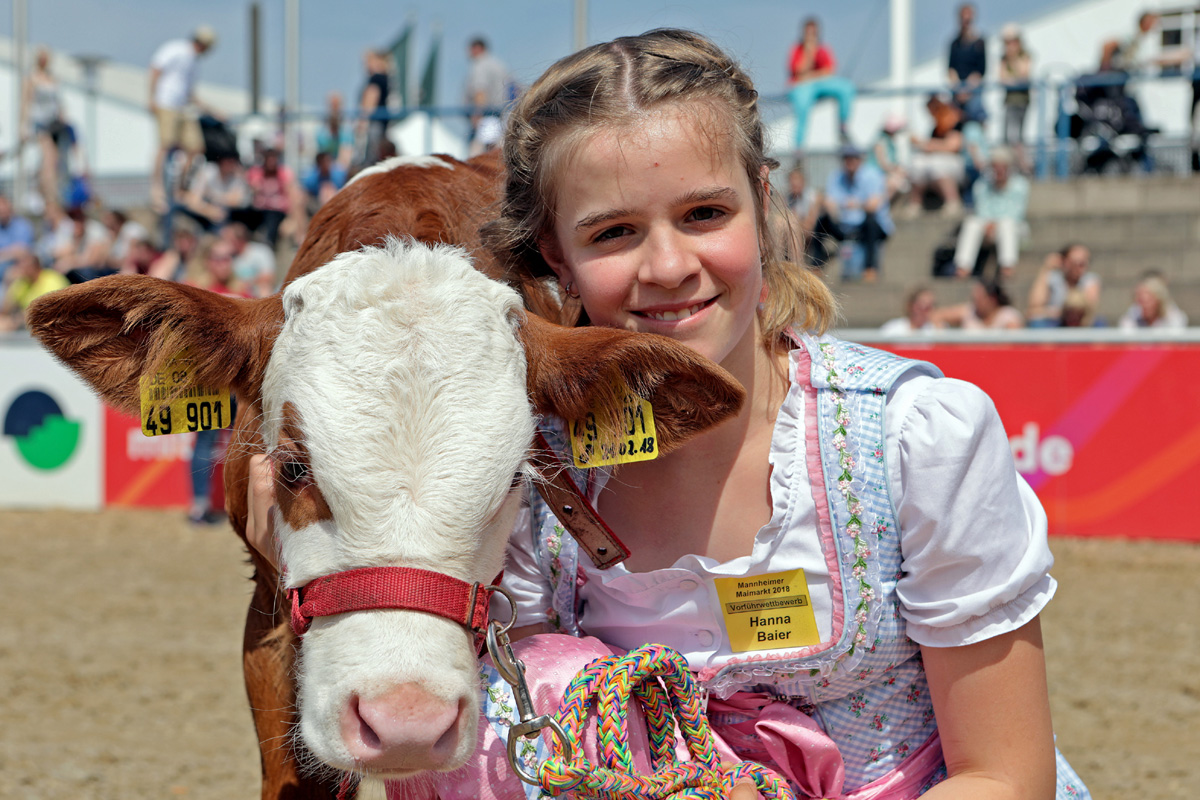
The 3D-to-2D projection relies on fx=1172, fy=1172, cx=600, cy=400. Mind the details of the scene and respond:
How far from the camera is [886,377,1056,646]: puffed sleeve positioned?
74.7 inches

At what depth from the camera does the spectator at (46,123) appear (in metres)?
15.3

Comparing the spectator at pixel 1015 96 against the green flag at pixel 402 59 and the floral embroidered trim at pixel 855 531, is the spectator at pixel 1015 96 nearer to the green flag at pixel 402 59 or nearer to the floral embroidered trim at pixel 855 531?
the green flag at pixel 402 59

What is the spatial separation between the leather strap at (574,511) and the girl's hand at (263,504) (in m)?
0.48

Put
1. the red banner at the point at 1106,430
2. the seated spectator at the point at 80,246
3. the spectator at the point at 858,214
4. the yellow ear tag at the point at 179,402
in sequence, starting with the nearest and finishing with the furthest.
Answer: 1. the yellow ear tag at the point at 179,402
2. the red banner at the point at 1106,430
3. the spectator at the point at 858,214
4. the seated spectator at the point at 80,246

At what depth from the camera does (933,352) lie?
322 inches

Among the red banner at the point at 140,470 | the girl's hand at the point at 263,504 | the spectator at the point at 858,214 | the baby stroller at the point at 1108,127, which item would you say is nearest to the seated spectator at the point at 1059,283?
the spectator at the point at 858,214

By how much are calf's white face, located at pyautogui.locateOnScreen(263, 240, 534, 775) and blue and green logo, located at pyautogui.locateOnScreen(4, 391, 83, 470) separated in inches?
338

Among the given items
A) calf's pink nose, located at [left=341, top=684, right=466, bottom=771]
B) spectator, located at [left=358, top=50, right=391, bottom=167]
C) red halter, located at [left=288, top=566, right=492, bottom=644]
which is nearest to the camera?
calf's pink nose, located at [left=341, top=684, right=466, bottom=771]

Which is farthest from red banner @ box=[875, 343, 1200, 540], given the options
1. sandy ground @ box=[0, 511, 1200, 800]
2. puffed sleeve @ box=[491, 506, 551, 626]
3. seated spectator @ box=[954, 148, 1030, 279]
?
puffed sleeve @ box=[491, 506, 551, 626]

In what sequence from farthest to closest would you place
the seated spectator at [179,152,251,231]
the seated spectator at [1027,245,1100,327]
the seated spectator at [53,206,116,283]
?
the seated spectator at [179,152,251,231], the seated spectator at [53,206,116,283], the seated spectator at [1027,245,1100,327]

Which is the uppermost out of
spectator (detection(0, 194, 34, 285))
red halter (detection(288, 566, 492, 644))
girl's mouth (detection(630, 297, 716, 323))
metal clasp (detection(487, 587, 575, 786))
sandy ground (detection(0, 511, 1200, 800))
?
spectator (detection(0, 194, 34, 285))

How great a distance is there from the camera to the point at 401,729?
5.49 feet

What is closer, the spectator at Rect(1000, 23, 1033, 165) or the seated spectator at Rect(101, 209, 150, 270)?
the spectator at Rect(1000, 23, 1033, 165)

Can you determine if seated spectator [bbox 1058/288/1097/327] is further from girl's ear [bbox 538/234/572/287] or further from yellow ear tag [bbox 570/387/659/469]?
yellow ear tag [bbox 570/387/659/469]
